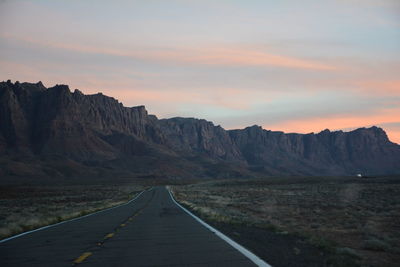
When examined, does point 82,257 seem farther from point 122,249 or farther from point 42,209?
point 42,209

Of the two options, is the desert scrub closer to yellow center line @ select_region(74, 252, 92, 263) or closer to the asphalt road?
the asphalt road

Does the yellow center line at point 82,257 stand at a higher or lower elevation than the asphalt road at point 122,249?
higher

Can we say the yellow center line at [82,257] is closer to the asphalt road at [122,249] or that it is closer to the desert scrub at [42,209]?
the asphalt road at [122,249]

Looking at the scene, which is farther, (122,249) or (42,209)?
(42,209)

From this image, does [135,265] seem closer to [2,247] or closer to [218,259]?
[218,259]

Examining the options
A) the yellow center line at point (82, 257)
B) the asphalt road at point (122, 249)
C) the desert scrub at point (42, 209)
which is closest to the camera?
the asphalt road at point (122, 249)

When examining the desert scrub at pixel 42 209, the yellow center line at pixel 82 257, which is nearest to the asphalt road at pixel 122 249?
the yellow center line at pixel 82 257

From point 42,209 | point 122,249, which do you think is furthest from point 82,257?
point 42,209

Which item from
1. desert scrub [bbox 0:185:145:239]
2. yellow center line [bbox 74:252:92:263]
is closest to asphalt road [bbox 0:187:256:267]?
yellow center line [bbox 74:252:92:263]

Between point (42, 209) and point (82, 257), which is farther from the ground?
point (82, 257)

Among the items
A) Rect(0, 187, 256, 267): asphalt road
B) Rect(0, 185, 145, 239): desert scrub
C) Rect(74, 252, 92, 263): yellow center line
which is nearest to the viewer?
Rect(0, 187, 256, 267): asphalt road

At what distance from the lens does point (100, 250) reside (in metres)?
11.5

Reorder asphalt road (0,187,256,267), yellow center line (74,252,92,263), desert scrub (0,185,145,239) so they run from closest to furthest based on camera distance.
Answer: asphalt road (0,187,256,267), yellow center line (74,252,92,263), desert scrub (0,185,145,239)

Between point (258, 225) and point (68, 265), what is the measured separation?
10612 mm
